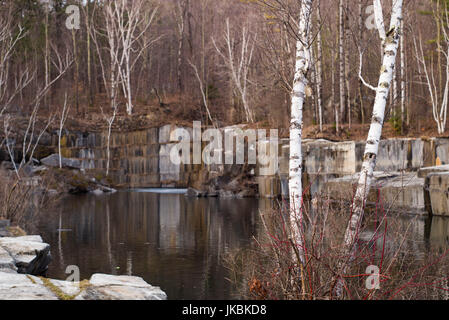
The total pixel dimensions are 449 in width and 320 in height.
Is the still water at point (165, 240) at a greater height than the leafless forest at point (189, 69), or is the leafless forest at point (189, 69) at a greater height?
the leafless forest at point (189, 69)

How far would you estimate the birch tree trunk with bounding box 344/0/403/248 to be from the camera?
6887mm

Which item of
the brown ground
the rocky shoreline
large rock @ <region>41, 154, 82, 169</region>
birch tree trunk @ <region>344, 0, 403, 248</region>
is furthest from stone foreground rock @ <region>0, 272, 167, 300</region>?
large rock @ <region>41, 154, 82, 169</region>

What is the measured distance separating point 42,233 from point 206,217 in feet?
22.1

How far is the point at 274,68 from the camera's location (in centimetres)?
867

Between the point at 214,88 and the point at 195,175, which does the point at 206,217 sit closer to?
the point at 195,175

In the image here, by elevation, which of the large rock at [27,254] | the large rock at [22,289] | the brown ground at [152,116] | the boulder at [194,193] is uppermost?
the brown ground at [152,116]

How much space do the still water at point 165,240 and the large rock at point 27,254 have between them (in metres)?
0.38

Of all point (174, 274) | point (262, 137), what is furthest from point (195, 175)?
point (174, 274)

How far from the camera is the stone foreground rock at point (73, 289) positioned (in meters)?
5.89

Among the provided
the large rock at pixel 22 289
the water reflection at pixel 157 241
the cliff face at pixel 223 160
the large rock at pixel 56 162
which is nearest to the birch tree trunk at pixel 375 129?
the water reflection at pixel 157 241

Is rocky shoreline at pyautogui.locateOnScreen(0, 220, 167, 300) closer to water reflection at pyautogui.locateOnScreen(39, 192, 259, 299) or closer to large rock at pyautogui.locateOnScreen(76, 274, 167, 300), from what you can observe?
large rock at pyautogui.locateOnScreen(76, 274, 167, 300)

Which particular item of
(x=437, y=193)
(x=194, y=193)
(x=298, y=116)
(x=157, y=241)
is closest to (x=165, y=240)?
(x=157, y=241)

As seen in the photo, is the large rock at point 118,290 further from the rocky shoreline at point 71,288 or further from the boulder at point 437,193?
the boulder at point 437,193

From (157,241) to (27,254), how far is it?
19.9 ft
